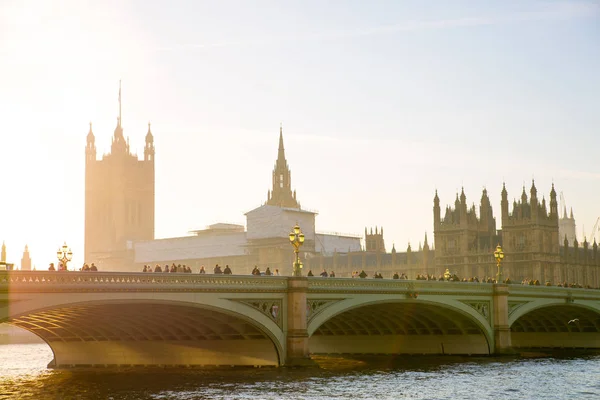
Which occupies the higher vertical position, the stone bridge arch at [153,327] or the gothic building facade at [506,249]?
the gothic building facade at [506,249]

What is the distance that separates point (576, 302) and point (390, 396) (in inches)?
1436

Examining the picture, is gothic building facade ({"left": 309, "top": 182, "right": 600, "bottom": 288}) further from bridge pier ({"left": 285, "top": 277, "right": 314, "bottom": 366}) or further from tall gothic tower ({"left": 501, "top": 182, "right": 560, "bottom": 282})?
bridge pier ({"left": 285, "top": 277, "right": 314, "bottom": 366})

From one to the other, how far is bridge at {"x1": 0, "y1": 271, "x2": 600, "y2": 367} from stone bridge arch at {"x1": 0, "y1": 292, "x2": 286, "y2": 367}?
6cm

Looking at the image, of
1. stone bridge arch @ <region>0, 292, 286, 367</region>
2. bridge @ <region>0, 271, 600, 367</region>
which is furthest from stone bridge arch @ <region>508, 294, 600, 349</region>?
stone bridge arch @ <region>0, 292, 286, 367</region>

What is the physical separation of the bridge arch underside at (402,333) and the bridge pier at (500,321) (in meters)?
0.87

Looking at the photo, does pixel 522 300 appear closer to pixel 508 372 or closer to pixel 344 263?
pixel 508 372

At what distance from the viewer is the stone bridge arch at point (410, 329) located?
6669cm

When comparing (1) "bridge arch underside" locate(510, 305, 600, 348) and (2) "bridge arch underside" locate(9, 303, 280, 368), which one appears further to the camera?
(1) "bridge arch underside" locate(510, 305, 600, 348)

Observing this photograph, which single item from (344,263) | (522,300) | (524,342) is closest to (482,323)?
(522,300)

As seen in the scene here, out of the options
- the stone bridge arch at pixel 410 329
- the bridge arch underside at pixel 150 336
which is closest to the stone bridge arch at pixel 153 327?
the bridge arch underside at pixel 150 336

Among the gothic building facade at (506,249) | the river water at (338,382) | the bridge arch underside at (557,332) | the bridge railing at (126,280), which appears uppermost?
the gothic building facade at (506,249)

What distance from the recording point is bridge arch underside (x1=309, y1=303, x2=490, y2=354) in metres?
70.1

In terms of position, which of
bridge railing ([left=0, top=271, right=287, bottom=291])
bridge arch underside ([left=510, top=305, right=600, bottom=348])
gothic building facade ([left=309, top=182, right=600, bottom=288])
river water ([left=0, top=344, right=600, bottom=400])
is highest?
gothic building facade ([left=309, top=182, right=600, bottom=288])

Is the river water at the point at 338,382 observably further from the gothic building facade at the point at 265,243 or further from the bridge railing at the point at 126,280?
the gothic building facade at the point at 265,243
